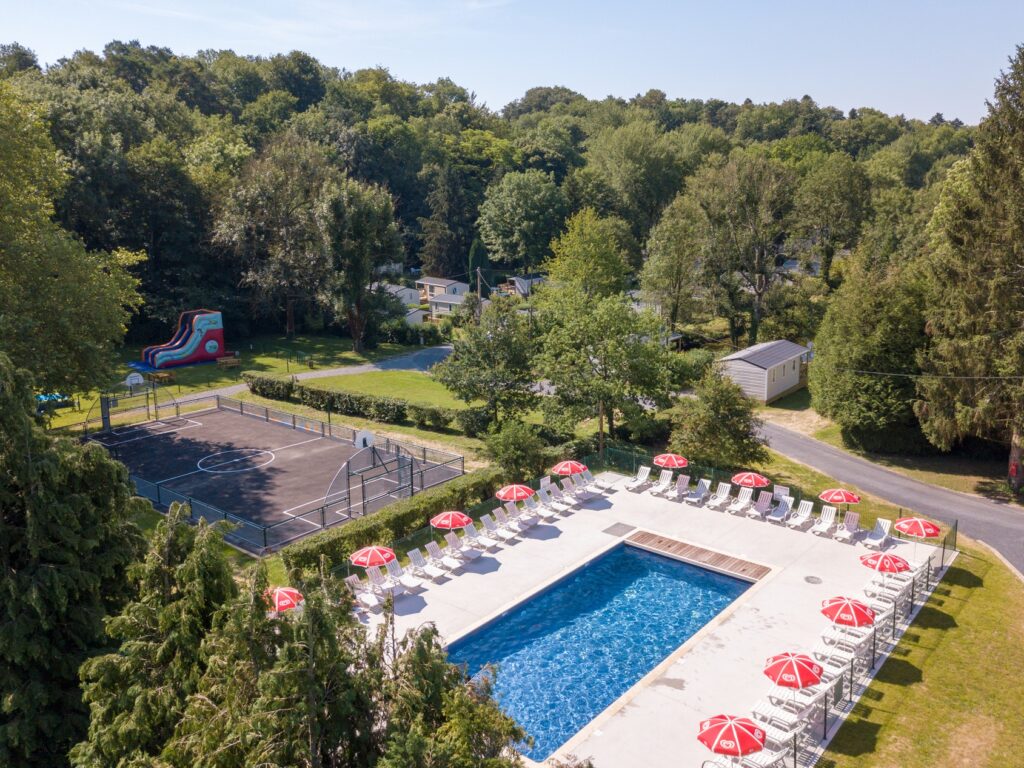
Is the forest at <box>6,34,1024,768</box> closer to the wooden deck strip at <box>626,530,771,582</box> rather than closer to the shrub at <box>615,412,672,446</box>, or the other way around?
the shrub at <box>615,412,672,446</box>

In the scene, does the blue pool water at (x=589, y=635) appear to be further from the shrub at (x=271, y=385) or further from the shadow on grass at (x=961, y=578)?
the shrub at (x=271, y=385)

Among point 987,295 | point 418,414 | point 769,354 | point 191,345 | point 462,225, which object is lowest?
point 418,414

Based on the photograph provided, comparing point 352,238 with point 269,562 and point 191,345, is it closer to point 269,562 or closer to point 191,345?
point 191,345

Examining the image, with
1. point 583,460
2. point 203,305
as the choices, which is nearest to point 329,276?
point 203,305

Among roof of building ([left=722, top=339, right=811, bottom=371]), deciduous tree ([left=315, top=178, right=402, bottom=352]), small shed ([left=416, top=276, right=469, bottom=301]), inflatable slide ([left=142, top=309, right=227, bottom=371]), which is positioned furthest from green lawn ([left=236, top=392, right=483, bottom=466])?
small shed ([left=416, top=276, right=469, bottom=301])

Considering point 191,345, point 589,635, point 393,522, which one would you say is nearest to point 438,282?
point 191,345

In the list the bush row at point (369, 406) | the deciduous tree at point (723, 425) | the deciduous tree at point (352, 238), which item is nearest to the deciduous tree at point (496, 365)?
the bush row at point (369, 406)

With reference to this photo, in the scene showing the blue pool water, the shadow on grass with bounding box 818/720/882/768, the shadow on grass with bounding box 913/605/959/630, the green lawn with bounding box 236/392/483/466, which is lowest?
the blue pool water
